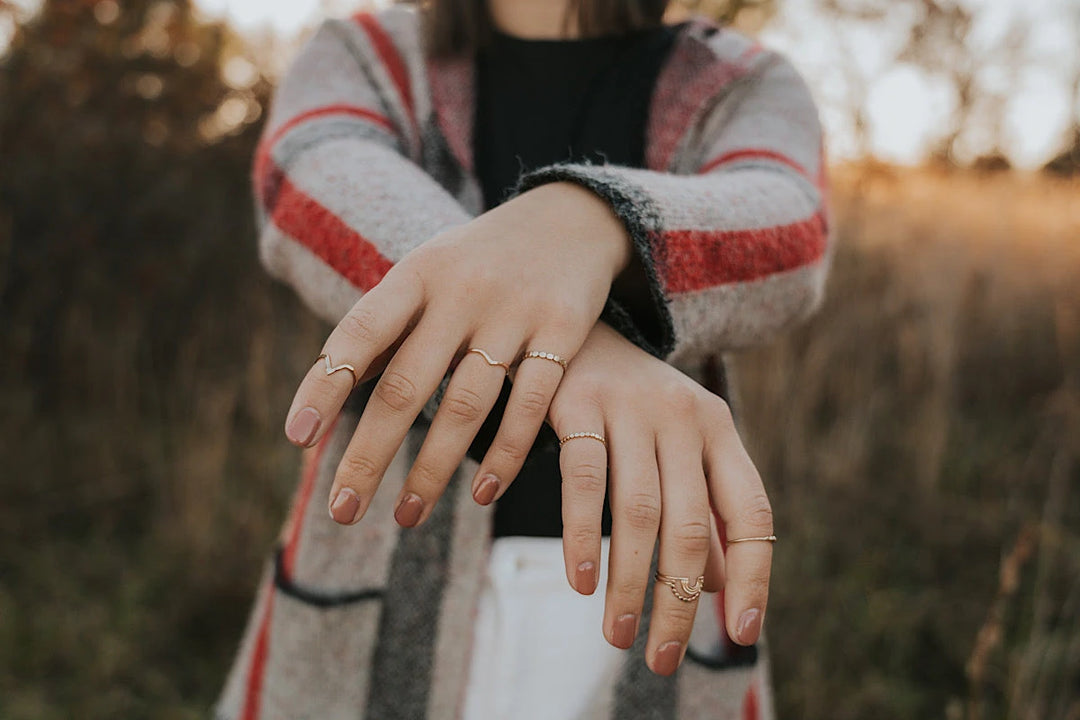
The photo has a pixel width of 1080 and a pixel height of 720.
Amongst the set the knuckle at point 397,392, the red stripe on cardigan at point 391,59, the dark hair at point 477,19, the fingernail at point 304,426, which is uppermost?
the dark hair at point 477,19

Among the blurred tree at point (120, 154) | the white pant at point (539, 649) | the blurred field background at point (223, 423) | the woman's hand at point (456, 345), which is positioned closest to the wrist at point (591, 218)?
the woman's hand at point (456, 345)

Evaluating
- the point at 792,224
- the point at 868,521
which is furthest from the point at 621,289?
the point at 868,521

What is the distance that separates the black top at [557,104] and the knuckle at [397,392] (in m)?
0.36

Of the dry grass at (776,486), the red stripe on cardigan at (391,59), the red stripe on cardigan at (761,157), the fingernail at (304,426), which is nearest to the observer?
the fingernail at (304,426)

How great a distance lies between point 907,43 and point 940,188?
65.7 inches

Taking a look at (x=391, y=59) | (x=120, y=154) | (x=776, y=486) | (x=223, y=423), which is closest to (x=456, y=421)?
(x=391, y=59)

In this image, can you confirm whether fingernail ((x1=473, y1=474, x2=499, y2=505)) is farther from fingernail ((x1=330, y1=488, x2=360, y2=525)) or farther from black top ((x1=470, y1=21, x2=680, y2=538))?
black top ((x1=470, y1=21, x2=680, y2=538))

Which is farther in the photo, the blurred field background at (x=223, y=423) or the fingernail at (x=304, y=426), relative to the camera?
the blurred field background at (x=223, y=423)

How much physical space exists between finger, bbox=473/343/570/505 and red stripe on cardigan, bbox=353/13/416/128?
464 mm

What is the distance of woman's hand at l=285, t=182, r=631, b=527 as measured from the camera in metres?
0.44

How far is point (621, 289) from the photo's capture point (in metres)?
0.59

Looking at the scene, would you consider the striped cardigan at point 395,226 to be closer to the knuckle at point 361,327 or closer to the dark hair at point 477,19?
the dark hair at point 477,19

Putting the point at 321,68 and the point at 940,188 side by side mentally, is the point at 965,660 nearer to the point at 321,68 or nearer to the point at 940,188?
the point at 321,68

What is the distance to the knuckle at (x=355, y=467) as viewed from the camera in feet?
1.47
